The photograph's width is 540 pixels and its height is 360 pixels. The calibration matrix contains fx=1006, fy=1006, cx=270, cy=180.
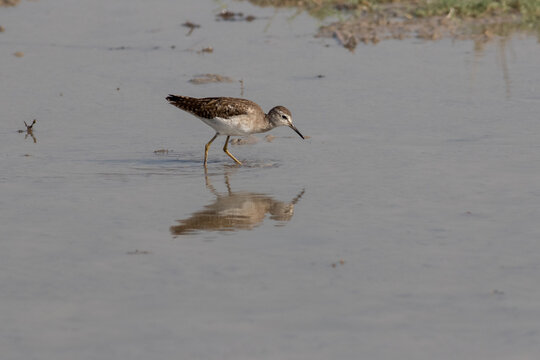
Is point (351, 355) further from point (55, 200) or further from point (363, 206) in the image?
point (55, 200)

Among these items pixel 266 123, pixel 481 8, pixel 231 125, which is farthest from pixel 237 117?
pixel 481 8

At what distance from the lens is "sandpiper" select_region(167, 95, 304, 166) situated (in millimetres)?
13352

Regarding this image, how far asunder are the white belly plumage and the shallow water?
1.16 ft

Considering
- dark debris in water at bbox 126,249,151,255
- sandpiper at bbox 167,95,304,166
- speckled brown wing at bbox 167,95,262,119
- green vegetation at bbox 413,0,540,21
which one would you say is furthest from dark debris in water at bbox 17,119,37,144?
green vegetation at bbox 413,0,540,21

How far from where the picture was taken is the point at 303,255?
8844 mm

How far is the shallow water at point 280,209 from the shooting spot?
7234 mm

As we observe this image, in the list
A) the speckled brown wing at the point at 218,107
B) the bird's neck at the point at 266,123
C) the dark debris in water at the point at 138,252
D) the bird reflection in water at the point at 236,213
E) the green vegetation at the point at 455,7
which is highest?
the green vegetation at the point at 455,7

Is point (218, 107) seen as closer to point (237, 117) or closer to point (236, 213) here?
point (237, 117)

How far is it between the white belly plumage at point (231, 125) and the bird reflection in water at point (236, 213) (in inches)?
88.0

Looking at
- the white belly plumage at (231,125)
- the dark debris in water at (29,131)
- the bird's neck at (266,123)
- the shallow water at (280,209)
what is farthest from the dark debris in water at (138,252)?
the dark debris in water at (29,131)

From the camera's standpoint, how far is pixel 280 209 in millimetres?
10352

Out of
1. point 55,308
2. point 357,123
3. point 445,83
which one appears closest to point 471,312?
point 55,308

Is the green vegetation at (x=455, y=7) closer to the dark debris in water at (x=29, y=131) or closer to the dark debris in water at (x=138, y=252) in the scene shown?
the dark debris in water at (x=29, y=131)

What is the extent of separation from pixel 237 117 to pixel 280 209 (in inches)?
128
